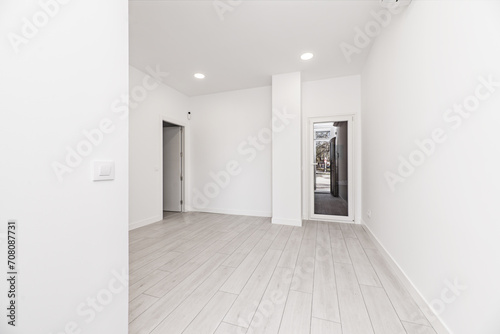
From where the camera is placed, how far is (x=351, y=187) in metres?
3.83

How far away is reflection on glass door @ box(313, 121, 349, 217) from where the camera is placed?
4.00 m

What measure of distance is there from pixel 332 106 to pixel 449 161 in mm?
2933

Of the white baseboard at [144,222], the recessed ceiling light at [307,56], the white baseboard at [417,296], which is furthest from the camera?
the white baseboard at [144,222]

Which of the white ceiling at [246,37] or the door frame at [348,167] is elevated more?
the white ceiling at [246,37]

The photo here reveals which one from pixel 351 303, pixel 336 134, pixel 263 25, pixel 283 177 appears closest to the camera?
pixel 351 303

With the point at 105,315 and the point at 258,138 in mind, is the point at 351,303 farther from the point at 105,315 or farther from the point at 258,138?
the point at 258,138

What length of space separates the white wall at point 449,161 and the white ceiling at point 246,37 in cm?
74

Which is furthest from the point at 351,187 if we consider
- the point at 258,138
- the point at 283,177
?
the point at 258,138

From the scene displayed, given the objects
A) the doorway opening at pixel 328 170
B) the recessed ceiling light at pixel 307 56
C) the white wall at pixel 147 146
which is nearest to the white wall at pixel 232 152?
the white wall at pixel 147 146

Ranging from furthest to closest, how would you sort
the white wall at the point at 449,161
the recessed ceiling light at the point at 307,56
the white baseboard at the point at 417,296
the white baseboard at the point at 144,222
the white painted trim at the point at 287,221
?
the white painted trim at the point at 287,221, the white baseboard at the point at 144,222, the recessed ceiling light at the point at 307,56, the white baseboard at the point at 417,296, the white wall at the point at 449,161

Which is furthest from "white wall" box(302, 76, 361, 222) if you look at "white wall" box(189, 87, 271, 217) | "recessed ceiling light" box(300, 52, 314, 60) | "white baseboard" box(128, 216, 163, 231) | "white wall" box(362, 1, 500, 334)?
"white baseboard" box(128, 216, 163, 231)

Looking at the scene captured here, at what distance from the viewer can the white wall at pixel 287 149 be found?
11.8 feet

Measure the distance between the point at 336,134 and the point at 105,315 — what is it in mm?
4126

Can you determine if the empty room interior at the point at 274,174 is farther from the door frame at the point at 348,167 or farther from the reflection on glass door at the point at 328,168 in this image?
the reflection on glass door at the point at 328,168
